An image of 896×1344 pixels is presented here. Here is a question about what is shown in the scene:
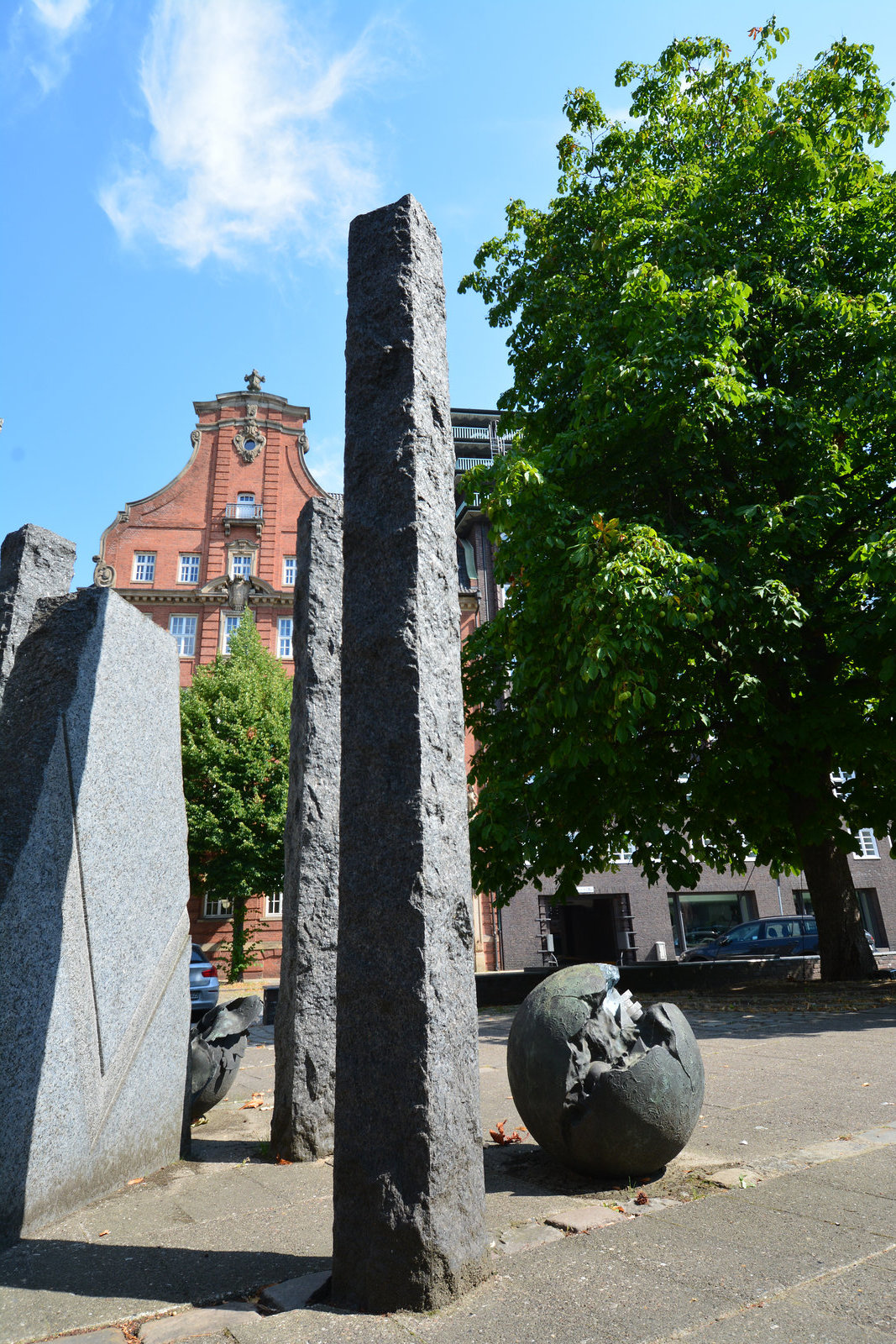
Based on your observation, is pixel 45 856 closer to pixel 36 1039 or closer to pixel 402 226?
pixel 36 1039

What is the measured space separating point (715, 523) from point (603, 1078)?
775 centimetres

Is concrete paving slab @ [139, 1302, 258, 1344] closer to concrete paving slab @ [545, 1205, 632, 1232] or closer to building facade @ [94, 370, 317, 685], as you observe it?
concrete paving slab @ [545, 1205, 632, 1232]

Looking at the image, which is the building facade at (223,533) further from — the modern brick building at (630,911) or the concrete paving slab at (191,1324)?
the concrete paving slab at (191,1324)

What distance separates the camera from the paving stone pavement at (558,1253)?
7.63 ft

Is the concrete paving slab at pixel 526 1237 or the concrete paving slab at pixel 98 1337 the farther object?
the concrete paving slab at pixel 526 1237

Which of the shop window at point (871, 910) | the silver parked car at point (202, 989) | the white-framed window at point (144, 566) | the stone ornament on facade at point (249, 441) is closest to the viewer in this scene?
the silver parked car at point (202, 989)

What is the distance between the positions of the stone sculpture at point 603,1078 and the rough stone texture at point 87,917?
1.90m

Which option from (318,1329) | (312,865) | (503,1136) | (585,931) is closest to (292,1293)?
(318,1329)

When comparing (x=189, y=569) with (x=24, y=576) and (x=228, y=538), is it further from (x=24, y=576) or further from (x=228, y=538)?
(x=24, y=576)

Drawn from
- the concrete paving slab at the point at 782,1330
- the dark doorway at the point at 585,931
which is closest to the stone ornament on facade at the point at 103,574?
the dark doorway at the point at 585,931

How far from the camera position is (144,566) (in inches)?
1172

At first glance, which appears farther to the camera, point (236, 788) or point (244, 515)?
point (244, 515)

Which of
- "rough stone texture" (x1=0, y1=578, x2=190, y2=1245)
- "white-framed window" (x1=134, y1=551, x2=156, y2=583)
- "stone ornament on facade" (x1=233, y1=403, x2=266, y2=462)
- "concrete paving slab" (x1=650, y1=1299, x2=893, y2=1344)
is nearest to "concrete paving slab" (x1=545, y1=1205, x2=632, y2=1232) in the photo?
"concrete paving slab" (x1=650, y1=1299, x2=893, y2=1344)

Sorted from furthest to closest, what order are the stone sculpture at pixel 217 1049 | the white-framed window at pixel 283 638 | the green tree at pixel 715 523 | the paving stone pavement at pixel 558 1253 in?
the white-framed window at pixel 283 638
the green tree at pixel 715 523
the stone sculpture at pixel 217 1049
the paving stone pavement at pixel 558 1253
